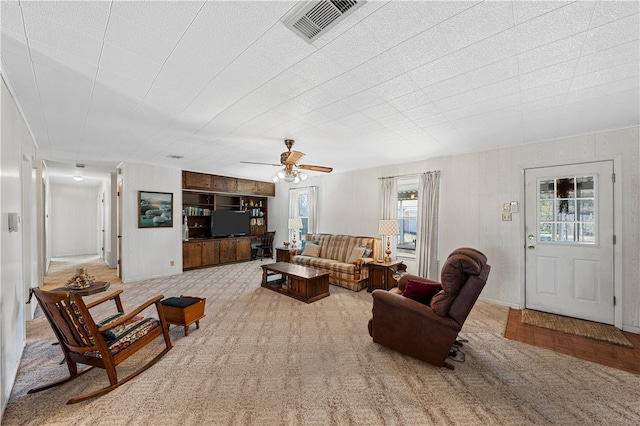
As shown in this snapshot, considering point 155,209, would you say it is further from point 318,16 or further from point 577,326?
point 577,326

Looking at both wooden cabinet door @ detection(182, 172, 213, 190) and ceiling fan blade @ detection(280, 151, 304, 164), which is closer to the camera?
→ ceiling fan blade @ detection(280, 151, 304, 164)

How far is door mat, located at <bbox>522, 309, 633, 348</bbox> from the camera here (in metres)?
2.95

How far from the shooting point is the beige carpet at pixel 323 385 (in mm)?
1816

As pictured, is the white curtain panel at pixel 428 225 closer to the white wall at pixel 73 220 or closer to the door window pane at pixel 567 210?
the door window pane at pixel 567 210

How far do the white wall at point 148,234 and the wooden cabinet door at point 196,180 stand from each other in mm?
149

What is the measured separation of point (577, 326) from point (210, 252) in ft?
23.0

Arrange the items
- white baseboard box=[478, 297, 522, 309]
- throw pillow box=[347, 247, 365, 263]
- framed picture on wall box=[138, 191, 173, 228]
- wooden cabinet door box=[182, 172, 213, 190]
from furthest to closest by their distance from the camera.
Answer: wooden cabinet door box=[182, 172, 213, 190] → framed picture on wall box=[138, 191, 173, 228] → throw pillow box=[347, 247, 365, 263] → white baseboard box=[478, 297, 522, 309]

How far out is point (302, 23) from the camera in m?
1.50

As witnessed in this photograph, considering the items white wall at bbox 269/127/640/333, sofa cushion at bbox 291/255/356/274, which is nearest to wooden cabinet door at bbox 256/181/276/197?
sofa cushion at bbox 291/255/356/274

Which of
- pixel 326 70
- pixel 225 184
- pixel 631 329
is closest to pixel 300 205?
pixel 225 184

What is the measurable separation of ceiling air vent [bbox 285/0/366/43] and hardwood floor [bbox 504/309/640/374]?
3598mm

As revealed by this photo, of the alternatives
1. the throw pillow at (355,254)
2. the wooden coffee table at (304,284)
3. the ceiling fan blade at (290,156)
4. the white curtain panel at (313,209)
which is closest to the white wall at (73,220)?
the white curtain panel at (313,209)

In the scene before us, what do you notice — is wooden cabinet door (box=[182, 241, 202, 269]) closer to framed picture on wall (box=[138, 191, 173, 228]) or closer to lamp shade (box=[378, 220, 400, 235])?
framed picture on wall (box=[138, 191, 173, 228])

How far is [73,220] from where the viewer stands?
29.6 ft
